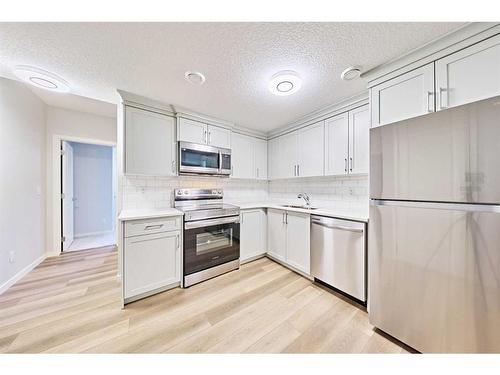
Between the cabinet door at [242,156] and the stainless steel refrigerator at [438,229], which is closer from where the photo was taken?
the stainless steel refrigerator at [438,229]

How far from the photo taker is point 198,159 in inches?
99.5

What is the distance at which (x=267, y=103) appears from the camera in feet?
7.32

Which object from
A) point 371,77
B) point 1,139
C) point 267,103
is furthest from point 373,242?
point 1,139

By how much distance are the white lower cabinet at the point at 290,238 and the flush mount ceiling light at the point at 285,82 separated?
148 cm

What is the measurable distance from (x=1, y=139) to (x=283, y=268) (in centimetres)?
377

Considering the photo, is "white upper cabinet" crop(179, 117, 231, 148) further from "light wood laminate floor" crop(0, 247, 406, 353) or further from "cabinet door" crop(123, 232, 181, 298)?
"light wood laminate floor" crop(0, 247, 406, 353)

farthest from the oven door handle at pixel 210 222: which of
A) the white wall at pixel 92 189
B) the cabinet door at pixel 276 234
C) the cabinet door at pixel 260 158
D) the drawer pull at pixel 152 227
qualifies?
the white wall at pixel 92 189

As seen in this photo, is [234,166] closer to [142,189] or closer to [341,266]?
[142,189]

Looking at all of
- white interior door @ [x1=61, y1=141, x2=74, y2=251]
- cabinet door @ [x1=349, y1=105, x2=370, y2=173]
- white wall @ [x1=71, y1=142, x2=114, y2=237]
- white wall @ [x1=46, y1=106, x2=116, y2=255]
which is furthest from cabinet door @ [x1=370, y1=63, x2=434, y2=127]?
white wall @ [x1=71, y1=142, x2=114, y2=237]

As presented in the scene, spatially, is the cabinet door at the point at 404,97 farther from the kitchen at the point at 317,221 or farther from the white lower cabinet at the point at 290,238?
the white lower cabinet at the point at 290,238

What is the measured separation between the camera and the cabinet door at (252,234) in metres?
2.69

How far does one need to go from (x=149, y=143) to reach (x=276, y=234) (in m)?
2.16

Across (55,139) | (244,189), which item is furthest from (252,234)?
(55,139)

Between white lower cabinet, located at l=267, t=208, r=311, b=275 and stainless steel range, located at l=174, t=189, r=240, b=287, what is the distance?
0.58m
